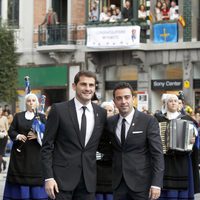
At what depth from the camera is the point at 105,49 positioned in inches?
1278

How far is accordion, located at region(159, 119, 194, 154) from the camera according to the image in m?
10.5

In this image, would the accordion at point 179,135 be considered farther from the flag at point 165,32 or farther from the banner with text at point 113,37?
the flag at point 165,32

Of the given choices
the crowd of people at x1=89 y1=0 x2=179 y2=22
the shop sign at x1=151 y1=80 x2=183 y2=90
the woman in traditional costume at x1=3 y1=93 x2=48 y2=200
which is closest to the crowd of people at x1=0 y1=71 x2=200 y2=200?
the woman in traditional costume at x1=3 y1=93 x2=48 y2=200

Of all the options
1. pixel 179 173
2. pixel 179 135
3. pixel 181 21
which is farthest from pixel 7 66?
pixel 179 135

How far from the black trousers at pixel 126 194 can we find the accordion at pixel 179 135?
9.54 ft

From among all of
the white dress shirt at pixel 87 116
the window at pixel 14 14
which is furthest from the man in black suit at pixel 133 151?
the window at pixel 14 14

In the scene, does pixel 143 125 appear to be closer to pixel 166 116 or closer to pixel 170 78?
pixel 166 116

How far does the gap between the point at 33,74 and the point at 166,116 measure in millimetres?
24946

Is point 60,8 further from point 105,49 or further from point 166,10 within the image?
point 166,10

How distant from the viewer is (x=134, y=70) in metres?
33.1

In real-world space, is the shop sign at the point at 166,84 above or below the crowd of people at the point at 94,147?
above

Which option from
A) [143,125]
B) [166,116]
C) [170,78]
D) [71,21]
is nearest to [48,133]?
[143,125]

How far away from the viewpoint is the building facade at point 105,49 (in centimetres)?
3164

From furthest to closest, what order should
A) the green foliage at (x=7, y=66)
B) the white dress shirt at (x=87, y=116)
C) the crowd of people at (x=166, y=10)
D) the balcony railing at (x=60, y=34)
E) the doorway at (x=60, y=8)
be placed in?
the doorway at (x=60, y=8)
the balcony railing at (x=60, y=34)
the green foliage at (x=7, y=66)
the crowd of people at (x=166, y=10)
the white dress shirt at (x=87, y=116)
